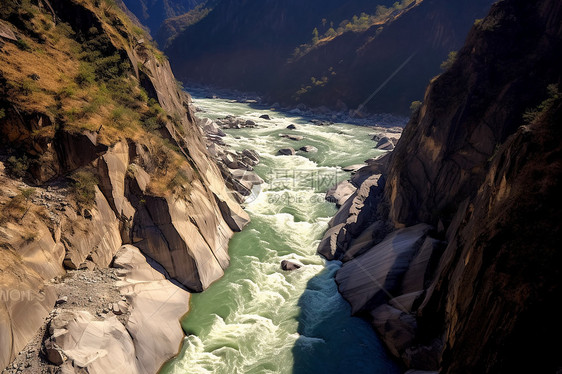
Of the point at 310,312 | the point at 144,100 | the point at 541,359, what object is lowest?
the point at 310,312

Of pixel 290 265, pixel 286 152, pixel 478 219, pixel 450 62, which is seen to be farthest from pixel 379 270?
pixel 286 152

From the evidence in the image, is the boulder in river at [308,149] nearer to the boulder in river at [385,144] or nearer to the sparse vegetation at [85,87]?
the boulder in river at [385,144]

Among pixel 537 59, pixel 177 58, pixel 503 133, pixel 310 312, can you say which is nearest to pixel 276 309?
pixel 310 312

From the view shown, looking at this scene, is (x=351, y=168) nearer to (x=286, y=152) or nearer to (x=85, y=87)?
(x=286, y=152)

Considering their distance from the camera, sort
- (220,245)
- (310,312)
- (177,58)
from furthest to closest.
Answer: (177,58) → (220,245) → (310,312)

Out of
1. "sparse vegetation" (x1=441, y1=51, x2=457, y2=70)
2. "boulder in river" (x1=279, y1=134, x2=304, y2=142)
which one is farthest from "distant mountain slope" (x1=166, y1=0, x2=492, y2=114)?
"sparse vegetation" (x1=441, y1=51, x2=457, y2=70)

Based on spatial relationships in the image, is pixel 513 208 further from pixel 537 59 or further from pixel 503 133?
pixel 537 59

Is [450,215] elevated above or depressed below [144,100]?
below
